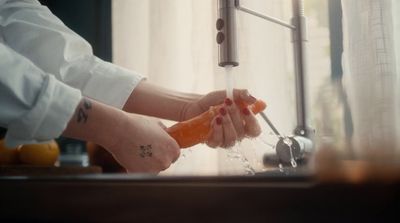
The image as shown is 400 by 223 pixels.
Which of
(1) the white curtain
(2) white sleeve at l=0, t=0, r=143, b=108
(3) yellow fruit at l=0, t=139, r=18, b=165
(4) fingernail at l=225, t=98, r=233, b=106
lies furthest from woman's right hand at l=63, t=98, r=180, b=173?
(3) yellow fruit at l=0, t=139, r=18, b=165

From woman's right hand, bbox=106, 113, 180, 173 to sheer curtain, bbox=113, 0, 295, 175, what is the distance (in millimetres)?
252

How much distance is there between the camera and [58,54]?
82 centimetres

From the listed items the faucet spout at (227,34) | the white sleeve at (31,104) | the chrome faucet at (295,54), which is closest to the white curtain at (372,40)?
the chrome faucet at (295,54)

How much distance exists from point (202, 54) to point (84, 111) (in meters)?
0.64

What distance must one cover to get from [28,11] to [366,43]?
24.4 inches

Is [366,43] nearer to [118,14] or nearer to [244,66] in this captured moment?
[244,66]

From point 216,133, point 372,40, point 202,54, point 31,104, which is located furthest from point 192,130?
point 202,54

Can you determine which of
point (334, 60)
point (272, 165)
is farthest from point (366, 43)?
point (272, 165)

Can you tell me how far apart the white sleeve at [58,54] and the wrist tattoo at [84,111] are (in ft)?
0.91

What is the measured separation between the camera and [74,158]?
1318mm

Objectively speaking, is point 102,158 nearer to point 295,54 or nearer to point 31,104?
point 295,54

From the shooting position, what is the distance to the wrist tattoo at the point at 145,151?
0.60 metres

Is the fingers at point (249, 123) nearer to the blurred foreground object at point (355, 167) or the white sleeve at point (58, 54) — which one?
the white sleeve at point (58, 54)

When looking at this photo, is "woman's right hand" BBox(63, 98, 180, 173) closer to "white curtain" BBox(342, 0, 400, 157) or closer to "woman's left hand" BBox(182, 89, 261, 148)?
"woman's left hand" BBox(182, 89, 261, 148)
